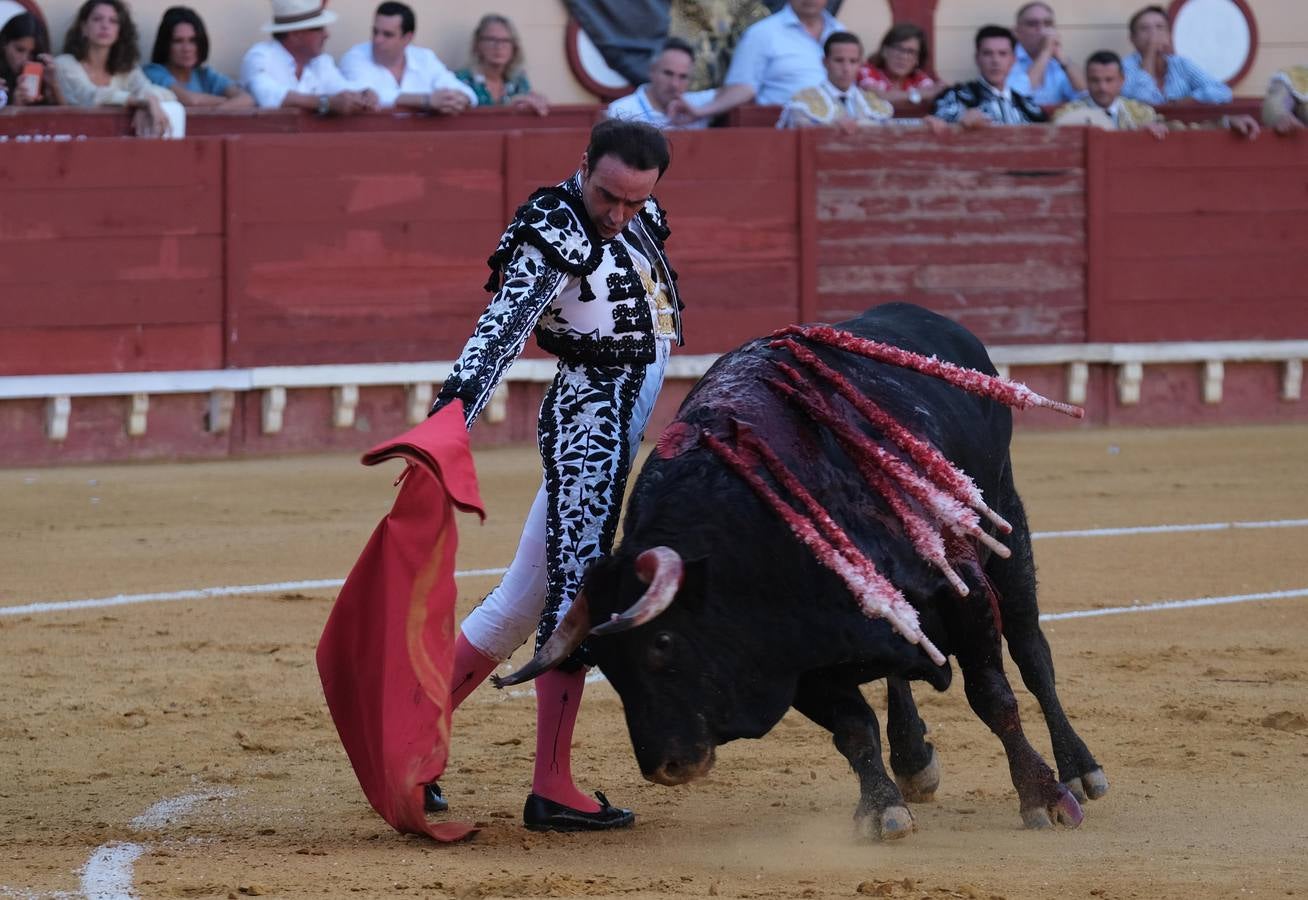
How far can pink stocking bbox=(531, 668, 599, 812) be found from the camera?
10.6 ft

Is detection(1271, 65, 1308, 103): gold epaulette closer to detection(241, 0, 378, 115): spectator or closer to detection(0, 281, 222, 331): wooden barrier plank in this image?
detection(241, 0, 378, 115): spectator

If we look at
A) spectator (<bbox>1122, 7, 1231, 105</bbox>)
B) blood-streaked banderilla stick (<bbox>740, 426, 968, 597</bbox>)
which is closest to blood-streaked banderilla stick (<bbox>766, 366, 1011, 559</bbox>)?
blood-streaked banderilla stick (<bbox>740, 426, 968, 597</bbox>)

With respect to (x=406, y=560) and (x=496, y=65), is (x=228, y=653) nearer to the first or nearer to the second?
(x=406, y=560)

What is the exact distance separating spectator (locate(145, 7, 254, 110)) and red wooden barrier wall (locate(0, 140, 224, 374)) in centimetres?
30

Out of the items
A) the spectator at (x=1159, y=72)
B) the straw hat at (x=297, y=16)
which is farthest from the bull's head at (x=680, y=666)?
the spectator at (x=1159, y=72)

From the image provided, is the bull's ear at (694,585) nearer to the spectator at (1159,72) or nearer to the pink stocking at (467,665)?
the pink stocking at (467,665)

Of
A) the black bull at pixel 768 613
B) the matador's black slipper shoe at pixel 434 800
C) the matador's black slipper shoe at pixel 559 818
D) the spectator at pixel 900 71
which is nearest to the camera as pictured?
the black bull at pixel 768 613

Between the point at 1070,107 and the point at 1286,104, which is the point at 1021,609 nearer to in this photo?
the point at 1070,107

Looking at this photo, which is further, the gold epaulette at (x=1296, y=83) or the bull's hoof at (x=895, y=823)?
the gold epaulette at (x=1296, y=83)

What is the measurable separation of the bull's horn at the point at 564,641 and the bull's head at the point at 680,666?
14 mm

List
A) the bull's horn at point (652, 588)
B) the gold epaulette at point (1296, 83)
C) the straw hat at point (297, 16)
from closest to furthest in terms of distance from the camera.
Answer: the bull's horn at point (652, 588)
the straw hat at point (297, 16)
the gold epaulette at point (1296, 83)

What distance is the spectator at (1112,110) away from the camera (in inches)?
354

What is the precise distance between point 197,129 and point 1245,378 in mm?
4847

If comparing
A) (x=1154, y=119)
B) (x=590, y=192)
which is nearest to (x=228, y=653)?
(x=590, y=192)
